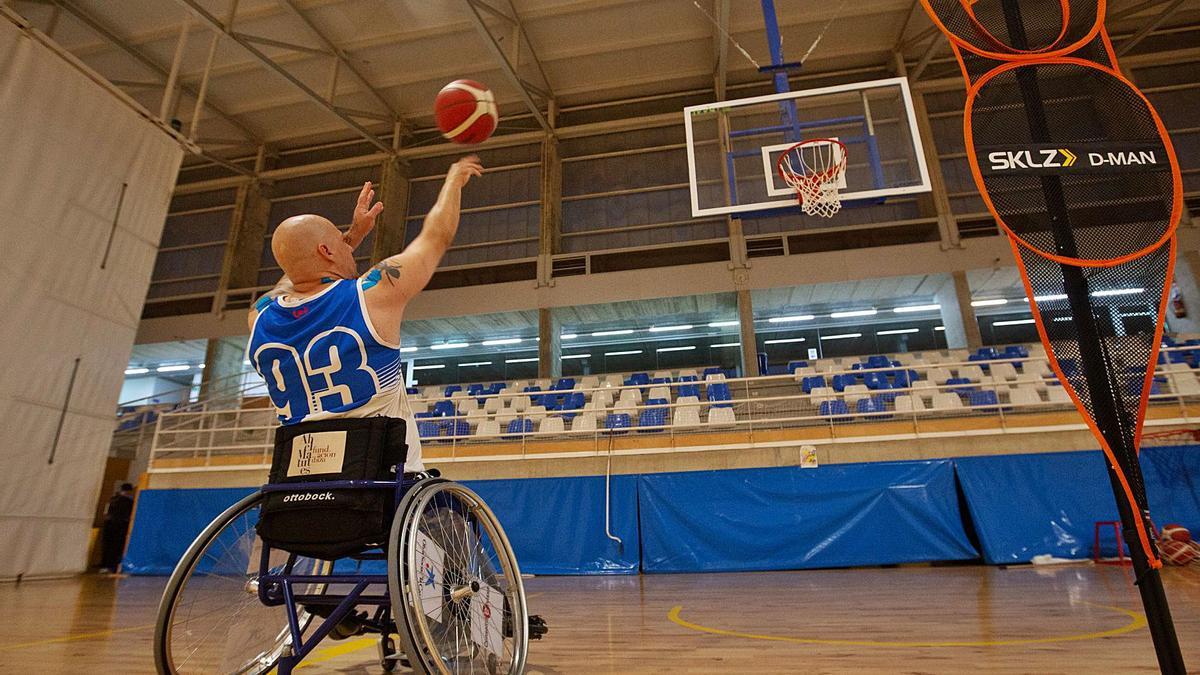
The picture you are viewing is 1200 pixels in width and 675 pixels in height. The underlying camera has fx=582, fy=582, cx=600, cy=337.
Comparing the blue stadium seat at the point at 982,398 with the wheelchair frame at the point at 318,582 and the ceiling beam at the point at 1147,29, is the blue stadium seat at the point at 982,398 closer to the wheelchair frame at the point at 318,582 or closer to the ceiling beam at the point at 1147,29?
the wheelchair frame at the point at 318,582

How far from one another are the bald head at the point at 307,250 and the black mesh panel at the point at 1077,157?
1.86m

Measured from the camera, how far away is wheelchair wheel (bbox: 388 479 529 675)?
1.31m

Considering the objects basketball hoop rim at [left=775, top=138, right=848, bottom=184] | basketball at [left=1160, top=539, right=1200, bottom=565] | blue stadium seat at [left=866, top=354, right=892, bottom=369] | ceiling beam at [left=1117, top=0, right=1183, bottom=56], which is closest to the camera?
basketball at [left=1160, top=539, right=1200, bottom=565]

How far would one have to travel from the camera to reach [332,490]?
1.46 m

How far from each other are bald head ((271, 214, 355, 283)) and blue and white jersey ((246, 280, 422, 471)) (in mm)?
117

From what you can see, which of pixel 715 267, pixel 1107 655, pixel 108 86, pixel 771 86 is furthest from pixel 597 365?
pixel 1107 655

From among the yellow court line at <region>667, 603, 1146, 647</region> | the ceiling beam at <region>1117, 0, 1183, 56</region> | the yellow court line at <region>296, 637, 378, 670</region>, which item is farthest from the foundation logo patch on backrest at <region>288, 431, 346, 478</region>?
the ceiling beam at <region>1117, 0, 1183, 56</region>

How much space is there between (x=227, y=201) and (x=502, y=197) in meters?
7.80

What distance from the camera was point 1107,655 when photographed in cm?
204

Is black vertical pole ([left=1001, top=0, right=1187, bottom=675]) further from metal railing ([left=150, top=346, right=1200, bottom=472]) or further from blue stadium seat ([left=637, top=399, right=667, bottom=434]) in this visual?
blue stadium seat ([left=637, top=399, right=667, bottom=434])

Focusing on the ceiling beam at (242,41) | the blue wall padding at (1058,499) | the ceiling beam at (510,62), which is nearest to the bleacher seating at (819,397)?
the blue wall padding at (1058,499)

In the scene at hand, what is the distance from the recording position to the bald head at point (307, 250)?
169cm

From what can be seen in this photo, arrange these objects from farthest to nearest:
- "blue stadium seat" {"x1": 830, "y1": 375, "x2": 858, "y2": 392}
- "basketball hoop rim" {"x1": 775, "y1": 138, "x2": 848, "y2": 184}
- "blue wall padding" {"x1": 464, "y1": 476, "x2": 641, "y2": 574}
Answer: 1. "blue stadium seat" {"x1": 830, "y1": 375, "x2": 858, "y2": 392}
2. "blue wall padding" {"x1": 464, "y1": 476, "x2": 641, "y2": 574}
3. "basketball hoop rim" {"x1": 775, "y1": 138, "x2": 848, "y2": 184}

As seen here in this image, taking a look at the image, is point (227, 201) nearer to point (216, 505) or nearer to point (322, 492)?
point (216, 505)
